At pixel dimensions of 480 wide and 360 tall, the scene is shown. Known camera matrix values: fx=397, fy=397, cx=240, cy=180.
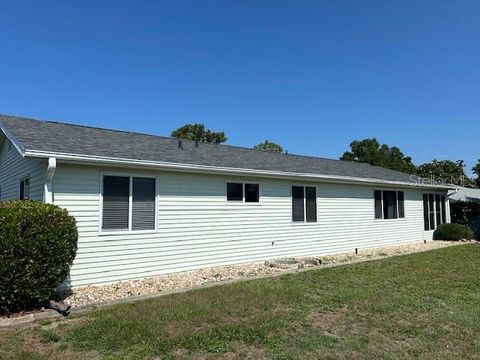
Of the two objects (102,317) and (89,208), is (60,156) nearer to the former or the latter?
(89,208)

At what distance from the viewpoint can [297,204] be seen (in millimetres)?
13289

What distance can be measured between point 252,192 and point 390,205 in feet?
27.6

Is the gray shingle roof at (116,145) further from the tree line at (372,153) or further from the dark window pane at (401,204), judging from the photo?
the tree line at (372,153)

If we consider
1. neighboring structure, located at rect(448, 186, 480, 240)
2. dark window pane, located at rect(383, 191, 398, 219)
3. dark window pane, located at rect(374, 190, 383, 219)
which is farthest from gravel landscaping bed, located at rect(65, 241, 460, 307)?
neighboring structure, located at rect(448, 186, 480, 240)

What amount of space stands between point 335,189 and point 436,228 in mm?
8993

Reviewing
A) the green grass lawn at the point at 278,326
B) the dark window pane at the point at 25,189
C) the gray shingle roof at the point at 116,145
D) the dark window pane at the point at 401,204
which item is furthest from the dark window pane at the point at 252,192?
the dark window pane at the point at 401,204

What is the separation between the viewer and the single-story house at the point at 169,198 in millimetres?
8477

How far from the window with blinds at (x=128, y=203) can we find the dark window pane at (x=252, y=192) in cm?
322

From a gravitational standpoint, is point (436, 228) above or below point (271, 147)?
below

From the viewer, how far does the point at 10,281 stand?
20.0ft

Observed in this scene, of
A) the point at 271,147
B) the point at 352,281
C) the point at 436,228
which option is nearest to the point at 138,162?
the point at 352,281

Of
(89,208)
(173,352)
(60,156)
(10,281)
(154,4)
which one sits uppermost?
(154,4)

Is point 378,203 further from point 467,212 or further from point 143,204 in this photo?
point 143,204

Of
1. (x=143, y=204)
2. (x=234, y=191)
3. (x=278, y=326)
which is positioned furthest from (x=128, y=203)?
(x=278, y=326)
